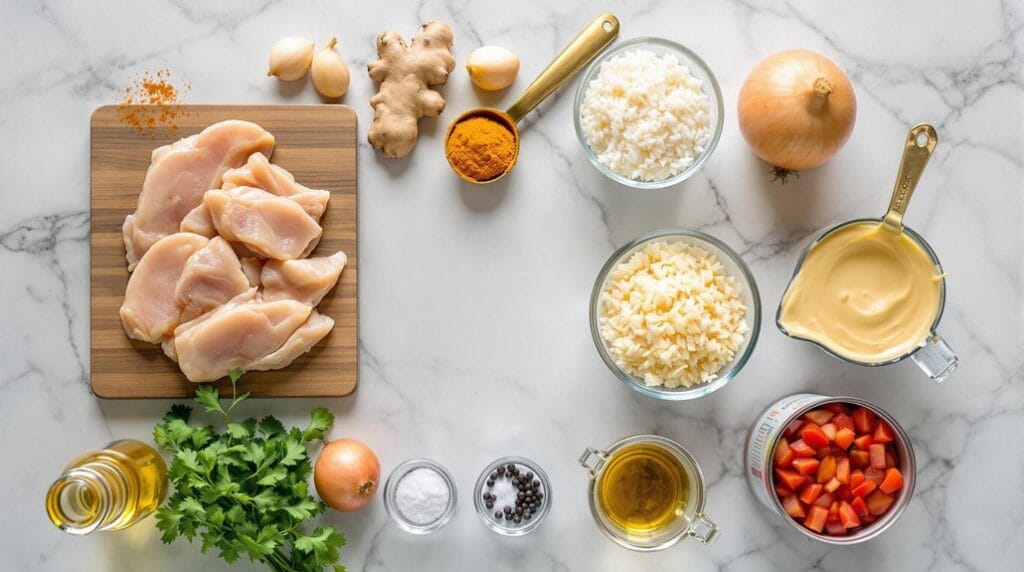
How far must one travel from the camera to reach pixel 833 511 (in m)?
1.79

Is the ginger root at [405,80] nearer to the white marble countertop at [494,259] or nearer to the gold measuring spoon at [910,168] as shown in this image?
the white marble countertop at [494,259]

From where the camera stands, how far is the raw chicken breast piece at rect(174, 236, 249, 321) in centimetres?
179

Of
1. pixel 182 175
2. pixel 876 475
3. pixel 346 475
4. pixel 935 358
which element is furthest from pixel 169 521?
pixel 935 358

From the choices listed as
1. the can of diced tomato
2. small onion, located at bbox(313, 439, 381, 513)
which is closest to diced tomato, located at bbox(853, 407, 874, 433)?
the can of diced tomato

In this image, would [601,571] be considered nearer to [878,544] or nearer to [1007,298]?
[878,544]

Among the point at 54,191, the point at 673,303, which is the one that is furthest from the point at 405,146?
the point at 54,191

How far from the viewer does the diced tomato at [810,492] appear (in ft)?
5.81

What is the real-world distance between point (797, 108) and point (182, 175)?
1369 millimetres

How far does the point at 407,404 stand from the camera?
1949 millimetres

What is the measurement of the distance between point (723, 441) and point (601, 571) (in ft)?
1.41

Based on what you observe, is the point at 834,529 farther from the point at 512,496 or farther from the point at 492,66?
the point at 492,66

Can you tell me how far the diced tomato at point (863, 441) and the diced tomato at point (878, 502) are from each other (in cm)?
11

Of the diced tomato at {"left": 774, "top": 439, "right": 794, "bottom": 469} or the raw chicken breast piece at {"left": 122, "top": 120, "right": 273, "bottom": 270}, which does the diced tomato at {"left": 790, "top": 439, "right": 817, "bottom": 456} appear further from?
the raw chicken breast piece at {"left": 122, "top": 120, "right": 273, "bottom": 270}

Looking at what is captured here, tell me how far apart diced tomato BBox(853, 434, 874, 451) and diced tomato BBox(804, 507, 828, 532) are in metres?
0.16
